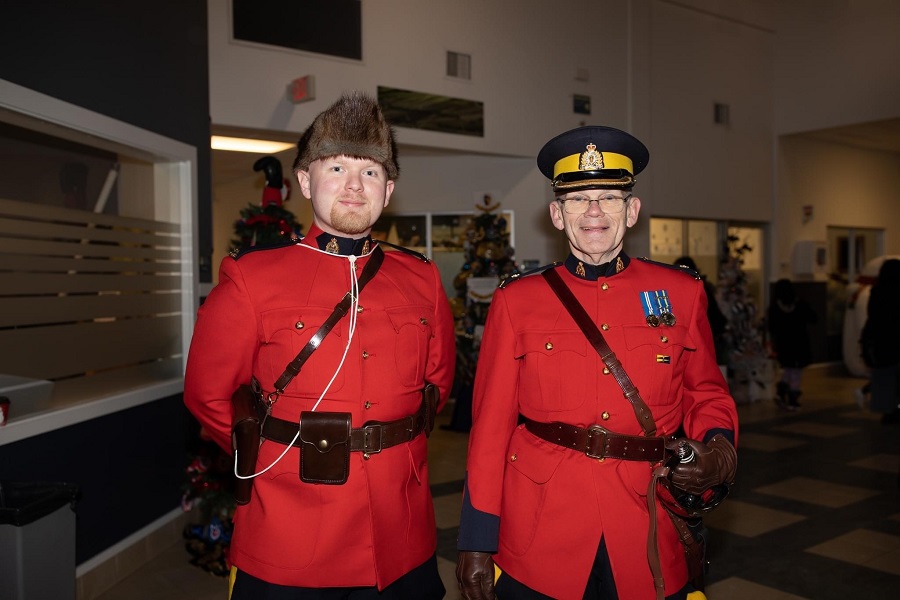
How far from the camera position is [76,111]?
3549 mm

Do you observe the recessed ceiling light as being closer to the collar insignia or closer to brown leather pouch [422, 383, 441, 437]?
brown leather pouch [422, 383, 441, 437]

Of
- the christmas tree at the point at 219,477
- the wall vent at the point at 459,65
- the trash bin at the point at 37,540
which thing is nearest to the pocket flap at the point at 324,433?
the trash bin at the point at 37,540

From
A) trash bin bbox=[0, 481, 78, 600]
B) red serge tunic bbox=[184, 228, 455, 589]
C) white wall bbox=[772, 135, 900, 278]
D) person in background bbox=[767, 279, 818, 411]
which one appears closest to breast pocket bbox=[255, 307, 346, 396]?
red serge tunic bbox=[184, 228, 455, 589]

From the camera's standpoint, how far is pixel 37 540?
9.08 ft

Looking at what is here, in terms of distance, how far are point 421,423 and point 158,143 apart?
9.55 feet

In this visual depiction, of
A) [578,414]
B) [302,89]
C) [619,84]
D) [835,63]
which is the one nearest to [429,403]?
[578,414]

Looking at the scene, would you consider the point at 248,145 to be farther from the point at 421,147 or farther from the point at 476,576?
the point at 476,576

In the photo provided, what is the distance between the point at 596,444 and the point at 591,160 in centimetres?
71

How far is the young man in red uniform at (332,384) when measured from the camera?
189cm

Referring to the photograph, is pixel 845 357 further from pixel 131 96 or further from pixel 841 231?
pixel 131 96

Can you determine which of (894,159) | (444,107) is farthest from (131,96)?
(894,159)

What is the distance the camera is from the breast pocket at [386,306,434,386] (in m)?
2.04

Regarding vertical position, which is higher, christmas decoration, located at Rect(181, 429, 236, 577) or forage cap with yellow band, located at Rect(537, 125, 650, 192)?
forage cap with yellow band, located at Rect(537, 125, 650, 192)

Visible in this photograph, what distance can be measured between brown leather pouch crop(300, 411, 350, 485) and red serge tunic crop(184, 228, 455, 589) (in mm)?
29
